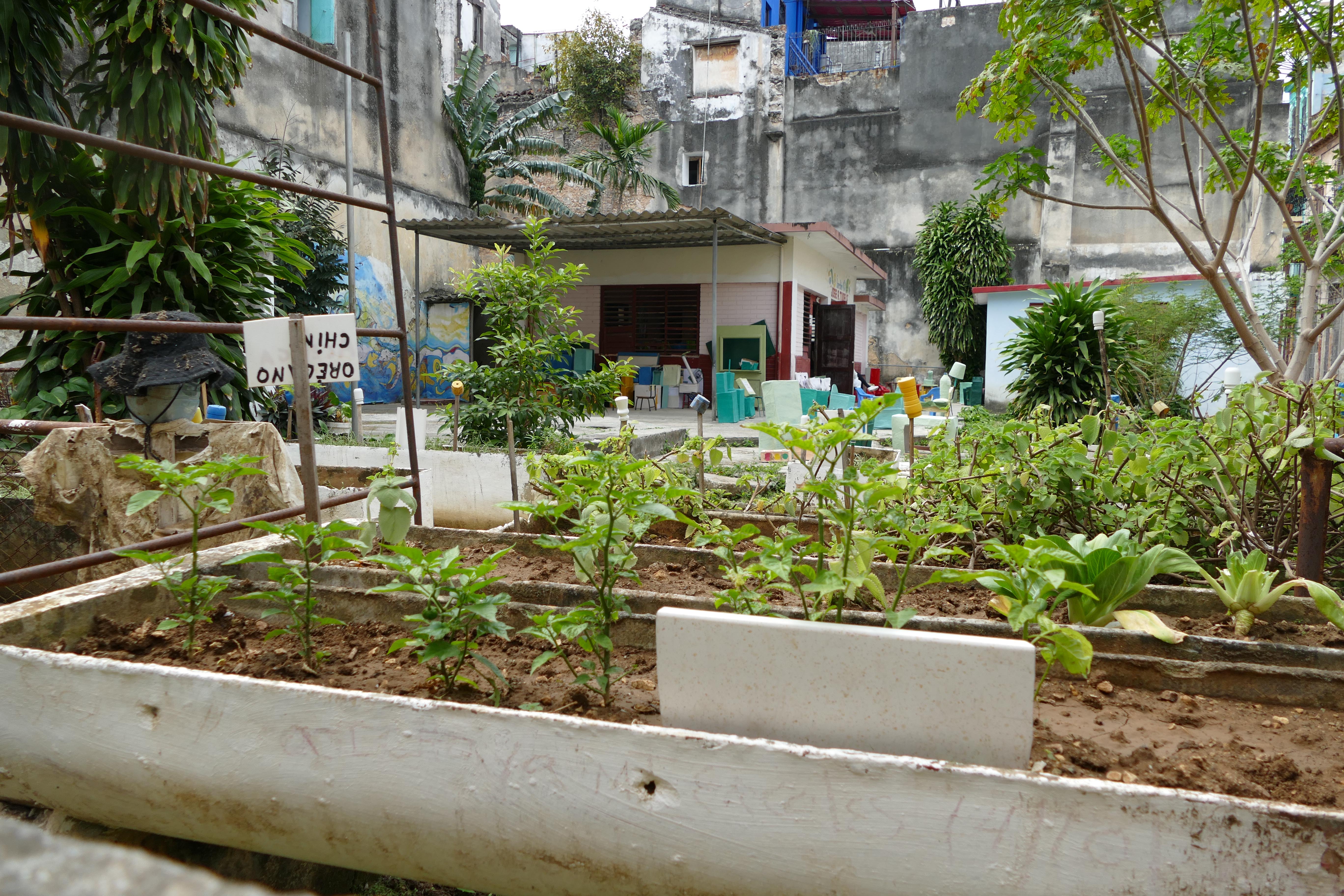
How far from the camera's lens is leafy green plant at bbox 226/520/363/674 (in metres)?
2.20

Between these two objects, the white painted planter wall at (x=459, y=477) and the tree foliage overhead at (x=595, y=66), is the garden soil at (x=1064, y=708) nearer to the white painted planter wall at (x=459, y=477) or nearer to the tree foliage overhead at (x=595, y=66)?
the white painted planter wall at (x=459, y=477)

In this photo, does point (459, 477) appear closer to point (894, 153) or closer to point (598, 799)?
point (598, 799)

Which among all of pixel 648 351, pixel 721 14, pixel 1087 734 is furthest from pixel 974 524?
pixel 721 14

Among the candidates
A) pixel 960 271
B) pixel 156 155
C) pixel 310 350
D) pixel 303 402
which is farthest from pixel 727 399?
pixel 156 155

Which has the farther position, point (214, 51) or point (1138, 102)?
point (214, 51)

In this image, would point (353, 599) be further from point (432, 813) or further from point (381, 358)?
point (381, 358)

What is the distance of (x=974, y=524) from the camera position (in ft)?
12.4

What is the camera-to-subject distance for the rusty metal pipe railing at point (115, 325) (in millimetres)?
2508

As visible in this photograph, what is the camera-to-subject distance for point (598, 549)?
7.09 feet

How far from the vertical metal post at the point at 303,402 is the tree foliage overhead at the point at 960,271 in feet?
59.2

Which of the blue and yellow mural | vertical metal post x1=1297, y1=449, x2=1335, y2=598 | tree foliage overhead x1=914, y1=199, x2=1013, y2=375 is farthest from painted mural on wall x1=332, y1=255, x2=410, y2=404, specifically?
vertical metal post x1=1297, y1=449, x2=1335, y2=598

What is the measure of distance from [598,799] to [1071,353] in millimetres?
7221

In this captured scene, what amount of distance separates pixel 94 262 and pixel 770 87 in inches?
788

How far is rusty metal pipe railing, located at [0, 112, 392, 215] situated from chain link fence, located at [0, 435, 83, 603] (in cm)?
205
